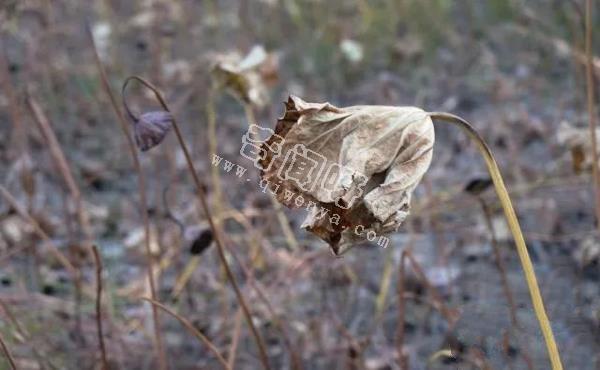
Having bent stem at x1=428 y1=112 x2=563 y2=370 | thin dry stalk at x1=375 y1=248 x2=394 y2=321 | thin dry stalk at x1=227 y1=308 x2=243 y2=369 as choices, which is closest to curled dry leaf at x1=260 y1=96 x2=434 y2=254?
bent stem at x1=428 y1=112 x2=563 y2=370

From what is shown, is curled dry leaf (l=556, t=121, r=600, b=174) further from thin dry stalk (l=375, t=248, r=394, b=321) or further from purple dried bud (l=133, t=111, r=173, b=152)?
purple dried bud (l=133, t=111, r=173, b=152)

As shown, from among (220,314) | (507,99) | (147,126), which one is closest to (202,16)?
(507,99)

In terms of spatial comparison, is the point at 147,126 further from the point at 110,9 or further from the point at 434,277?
the point at 110,9

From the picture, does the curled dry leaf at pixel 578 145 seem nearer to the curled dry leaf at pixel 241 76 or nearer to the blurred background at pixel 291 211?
the blurred background at pixel 291 211

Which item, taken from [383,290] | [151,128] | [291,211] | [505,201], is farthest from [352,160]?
[291,211]

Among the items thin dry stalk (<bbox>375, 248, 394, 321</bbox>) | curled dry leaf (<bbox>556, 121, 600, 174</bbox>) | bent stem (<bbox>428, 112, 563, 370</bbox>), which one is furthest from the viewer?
thin dry stalk (<bbox>375, 248, 394, 321</bbox>)

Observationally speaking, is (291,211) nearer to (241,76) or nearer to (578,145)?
(241,76)
